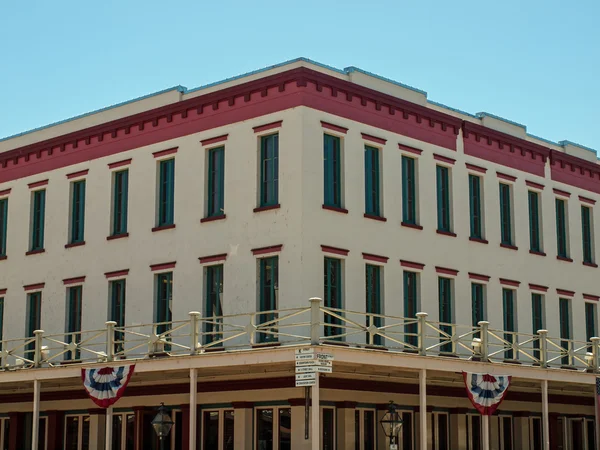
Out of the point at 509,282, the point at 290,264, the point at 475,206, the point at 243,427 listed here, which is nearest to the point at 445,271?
the point at 475,206

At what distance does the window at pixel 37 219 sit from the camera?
119ft

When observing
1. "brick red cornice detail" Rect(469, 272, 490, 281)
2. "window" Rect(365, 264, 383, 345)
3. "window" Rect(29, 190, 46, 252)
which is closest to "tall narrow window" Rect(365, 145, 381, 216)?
"window" Rect(365, 264, 383, 345)

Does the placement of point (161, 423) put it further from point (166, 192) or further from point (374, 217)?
point (374, 217)

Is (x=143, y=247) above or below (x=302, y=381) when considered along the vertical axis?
above

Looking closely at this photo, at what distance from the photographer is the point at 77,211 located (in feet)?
116

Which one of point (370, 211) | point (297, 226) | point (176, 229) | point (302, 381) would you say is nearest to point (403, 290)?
point (370, 211)

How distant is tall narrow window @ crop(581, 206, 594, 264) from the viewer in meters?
39.1

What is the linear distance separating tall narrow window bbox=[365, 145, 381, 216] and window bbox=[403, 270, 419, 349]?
215 centimetres

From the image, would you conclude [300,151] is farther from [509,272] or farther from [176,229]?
[509,272]

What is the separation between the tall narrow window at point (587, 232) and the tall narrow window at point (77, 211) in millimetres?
17550

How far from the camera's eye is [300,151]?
1144 inches

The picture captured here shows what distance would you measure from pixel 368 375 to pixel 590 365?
6883 millimetres

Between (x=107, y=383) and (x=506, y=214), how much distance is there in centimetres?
1502

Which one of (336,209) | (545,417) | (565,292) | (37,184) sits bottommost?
(545,417)
